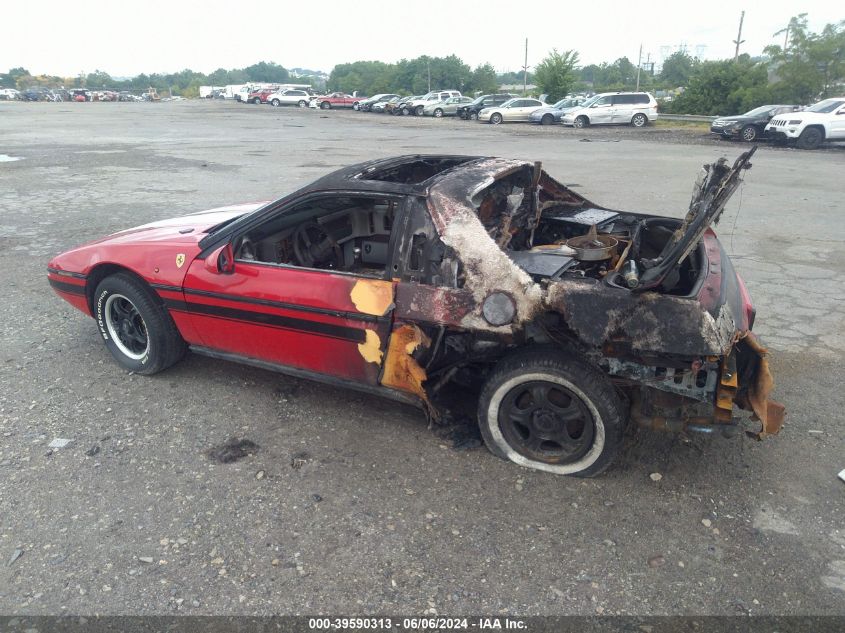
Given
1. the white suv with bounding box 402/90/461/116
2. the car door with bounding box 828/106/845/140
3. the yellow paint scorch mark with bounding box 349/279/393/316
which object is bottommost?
the yellow paint scorch mark with bounding box 349/279/393/316

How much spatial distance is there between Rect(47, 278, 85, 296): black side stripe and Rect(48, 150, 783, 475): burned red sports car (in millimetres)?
89

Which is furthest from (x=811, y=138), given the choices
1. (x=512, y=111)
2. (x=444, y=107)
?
(x=444, y=107)

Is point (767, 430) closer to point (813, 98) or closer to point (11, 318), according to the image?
point (11, 318)

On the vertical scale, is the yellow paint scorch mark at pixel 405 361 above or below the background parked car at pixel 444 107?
below

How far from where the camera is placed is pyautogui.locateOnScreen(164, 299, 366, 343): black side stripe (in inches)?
128

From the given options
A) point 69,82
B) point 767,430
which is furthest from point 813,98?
point 69,82

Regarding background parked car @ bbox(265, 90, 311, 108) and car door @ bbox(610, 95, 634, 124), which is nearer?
car door @ bbox(610, 95, 634, 124)

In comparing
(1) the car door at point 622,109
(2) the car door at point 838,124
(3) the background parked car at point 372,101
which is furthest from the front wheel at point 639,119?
(3) the background parked car at point 372,101

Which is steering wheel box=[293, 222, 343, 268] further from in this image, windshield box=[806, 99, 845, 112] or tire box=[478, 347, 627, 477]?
windshield box=[806, 99, 845, 112]

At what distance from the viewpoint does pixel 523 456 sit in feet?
10.3

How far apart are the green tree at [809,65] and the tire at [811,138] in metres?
12.4

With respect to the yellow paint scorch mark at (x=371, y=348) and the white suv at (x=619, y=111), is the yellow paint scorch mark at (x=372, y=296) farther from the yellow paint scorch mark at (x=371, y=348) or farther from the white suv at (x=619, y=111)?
the white suv at (x=619, y=111)

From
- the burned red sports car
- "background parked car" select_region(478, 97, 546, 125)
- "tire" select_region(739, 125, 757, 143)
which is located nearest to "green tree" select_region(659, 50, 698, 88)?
"background parked car" select_region(478, 97, 546, 125)

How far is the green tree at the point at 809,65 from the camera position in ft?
90.7
